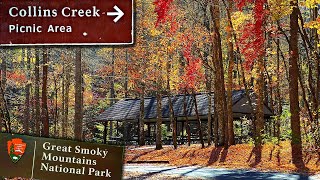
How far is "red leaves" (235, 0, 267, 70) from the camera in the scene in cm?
1852

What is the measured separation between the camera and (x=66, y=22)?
7.16 ft

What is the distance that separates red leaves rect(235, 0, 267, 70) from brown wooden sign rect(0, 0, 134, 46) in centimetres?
1604

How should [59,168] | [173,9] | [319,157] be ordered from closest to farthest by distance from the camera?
[59,168] < [319,157] < [173,9]

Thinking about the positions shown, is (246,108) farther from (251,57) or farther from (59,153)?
(59,153)

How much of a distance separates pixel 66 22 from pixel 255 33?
742 inches

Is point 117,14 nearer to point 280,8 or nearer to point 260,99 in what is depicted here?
point 280,8

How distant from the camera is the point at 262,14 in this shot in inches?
725

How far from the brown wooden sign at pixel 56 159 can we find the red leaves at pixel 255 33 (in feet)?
51.6

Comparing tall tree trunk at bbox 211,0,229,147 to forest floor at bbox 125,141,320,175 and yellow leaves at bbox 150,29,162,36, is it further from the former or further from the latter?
yellow leaves at bbox 150,29,162,36

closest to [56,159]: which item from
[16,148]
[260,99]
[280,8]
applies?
[16,148]

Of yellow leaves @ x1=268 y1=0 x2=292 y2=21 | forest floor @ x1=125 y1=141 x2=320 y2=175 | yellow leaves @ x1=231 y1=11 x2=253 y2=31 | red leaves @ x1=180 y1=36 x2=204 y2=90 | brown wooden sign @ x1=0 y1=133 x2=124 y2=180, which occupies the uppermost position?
yellow leaves @ x1=231 y1=11 x2=253 y2=31

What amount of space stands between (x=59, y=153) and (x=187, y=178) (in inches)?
414

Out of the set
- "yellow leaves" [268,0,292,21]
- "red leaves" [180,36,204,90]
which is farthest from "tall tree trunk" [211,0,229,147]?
"yellow leaves" [268,0,292,21]

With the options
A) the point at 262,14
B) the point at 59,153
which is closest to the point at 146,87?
the point at 262,14
